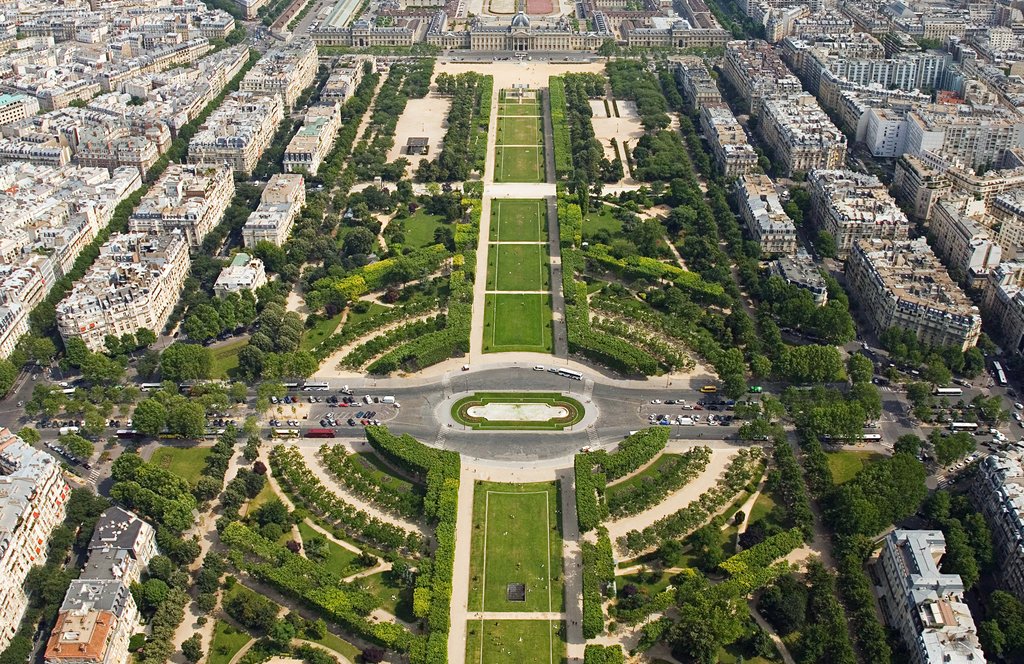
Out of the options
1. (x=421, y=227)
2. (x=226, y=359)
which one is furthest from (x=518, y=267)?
(x=226, y=359)

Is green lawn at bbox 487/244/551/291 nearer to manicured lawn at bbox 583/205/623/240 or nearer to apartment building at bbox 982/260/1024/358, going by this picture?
manicured lawn at bbox 583/205/623/240

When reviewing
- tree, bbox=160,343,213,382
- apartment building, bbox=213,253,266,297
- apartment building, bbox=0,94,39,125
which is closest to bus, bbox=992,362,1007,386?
tree, bbox=160,343,213,382

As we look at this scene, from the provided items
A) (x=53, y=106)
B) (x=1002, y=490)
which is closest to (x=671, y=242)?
(x=1002, y=490)

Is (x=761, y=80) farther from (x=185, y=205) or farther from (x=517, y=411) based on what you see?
(x=185, y=205)

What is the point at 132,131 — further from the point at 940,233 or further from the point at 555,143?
the point at 940,233

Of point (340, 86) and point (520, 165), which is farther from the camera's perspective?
point (340, 86)

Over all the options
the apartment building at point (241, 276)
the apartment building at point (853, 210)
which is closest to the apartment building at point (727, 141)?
the apartment building at point (853, 210)

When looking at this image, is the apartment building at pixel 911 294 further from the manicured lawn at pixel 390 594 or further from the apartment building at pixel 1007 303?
the manicured lawn at pixel 390 594
